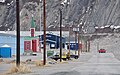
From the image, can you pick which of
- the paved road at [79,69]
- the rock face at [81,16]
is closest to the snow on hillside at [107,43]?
the rock face at [81,16]

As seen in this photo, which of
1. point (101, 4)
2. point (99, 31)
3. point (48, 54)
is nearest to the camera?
point (48, 54)

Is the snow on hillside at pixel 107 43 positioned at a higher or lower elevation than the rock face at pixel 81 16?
lower

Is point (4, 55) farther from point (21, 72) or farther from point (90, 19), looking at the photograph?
point (90, 19)

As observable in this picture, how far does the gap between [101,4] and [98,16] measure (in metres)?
7.76

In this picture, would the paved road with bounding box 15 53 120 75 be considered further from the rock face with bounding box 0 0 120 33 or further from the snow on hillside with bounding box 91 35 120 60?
the rock face with bounding box 0 0 120 33

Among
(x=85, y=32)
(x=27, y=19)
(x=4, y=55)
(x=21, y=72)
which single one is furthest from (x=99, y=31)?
(x=21, y=72)

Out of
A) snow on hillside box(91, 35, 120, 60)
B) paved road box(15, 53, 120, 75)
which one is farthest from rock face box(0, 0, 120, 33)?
paved road box(15, 53, 120, 75)

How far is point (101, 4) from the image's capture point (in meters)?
185

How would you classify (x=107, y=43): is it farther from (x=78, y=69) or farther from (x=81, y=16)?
(x=78, y=69)

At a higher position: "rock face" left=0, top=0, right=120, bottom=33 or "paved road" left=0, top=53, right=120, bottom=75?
"rock face" left=0, top=0, right=120, bottom=33

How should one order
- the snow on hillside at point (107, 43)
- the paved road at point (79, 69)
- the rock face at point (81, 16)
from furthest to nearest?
the rock face at point (81, 16), the snow on hillside at point (107, 43), the paved road at point (79, 69)

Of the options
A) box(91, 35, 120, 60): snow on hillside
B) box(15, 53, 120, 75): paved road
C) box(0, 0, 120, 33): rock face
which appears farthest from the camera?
box(0, 0, 120, 33): rock face

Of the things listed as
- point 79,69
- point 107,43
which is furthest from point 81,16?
point 79,69

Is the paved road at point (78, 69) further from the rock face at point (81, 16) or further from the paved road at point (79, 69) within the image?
the rock face at point (81, 16)
